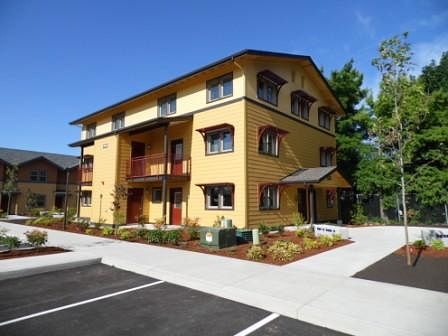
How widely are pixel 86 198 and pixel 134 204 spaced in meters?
7.18

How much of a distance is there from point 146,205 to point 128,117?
7.17 m

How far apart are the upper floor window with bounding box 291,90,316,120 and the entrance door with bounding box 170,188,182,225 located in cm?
964

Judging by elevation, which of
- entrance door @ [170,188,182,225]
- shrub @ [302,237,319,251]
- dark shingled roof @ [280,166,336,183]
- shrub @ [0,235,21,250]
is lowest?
shrub @ [302,237,319,251]

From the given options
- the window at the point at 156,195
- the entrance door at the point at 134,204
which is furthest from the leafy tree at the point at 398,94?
the entrance door at the point at 134,204

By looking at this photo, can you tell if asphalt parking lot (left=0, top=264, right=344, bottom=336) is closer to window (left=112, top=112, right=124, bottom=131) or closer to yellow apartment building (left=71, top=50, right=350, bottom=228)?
yellow apartment building (left=71, top=50, right=350, bottom=228)

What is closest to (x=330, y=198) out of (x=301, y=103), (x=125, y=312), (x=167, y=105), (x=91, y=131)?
(x=301, y=103)

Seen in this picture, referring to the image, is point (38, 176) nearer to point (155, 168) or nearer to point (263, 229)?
point (155, 168)

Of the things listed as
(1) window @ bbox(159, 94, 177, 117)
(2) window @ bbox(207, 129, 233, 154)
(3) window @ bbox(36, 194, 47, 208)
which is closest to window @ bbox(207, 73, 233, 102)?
(2) window @ bbox(207, 129, 233, 154)

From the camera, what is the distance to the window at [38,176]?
128 feet

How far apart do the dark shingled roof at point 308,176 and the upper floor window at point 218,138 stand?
13.2ft

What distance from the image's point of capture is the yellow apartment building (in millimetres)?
16125

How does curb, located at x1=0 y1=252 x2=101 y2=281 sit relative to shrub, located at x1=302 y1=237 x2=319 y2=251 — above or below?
below

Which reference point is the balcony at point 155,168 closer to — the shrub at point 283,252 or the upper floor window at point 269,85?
the upper floor window at point 269,85

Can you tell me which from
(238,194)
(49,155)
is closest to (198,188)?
(238,194)
